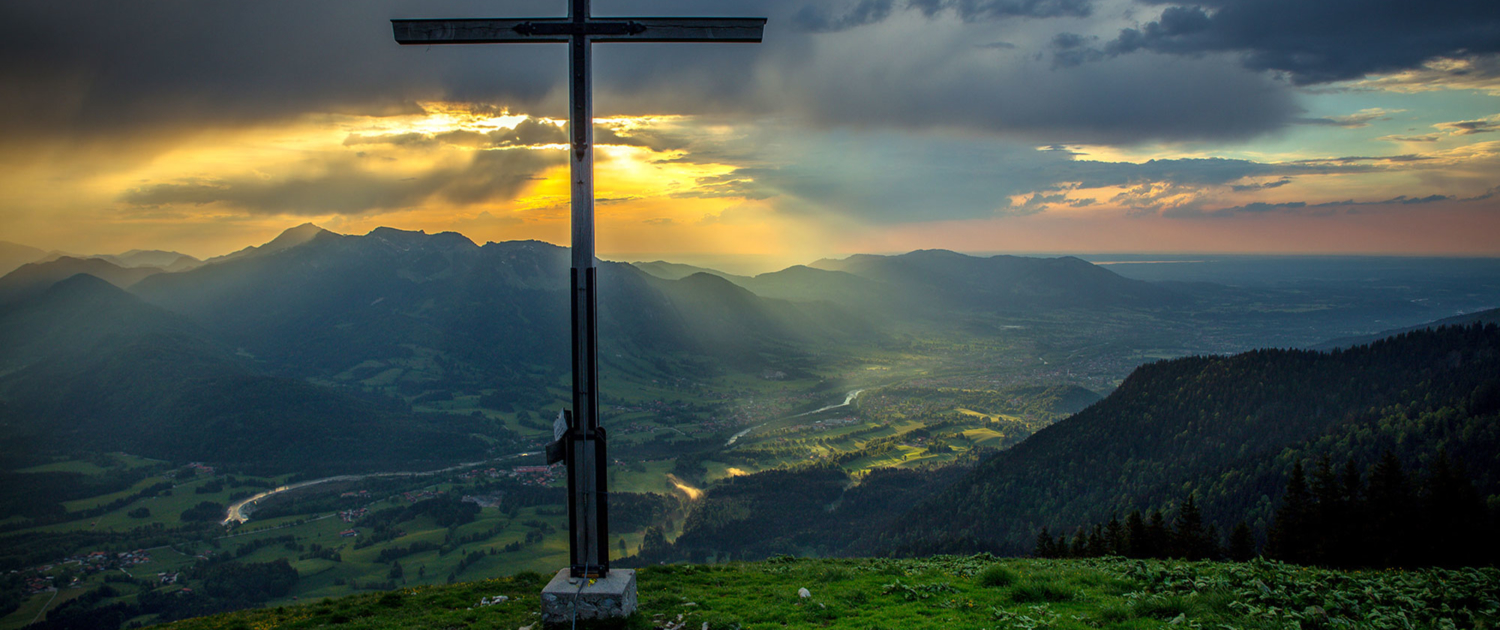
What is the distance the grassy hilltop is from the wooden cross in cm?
186

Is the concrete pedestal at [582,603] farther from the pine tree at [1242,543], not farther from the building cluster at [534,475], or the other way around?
the building cluster at [534,475]

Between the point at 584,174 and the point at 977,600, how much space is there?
10.4 m

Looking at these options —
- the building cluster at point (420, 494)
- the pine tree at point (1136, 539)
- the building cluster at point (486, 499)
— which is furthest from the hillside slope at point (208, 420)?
the pine tree at point (1136, 539)

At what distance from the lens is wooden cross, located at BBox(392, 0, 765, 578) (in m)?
9.57

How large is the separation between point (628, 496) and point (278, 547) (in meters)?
57.4

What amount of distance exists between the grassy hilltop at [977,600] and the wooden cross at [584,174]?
186 centimetres

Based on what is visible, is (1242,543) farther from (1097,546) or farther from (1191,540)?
(1097,546)

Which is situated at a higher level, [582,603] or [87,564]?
[582,603]

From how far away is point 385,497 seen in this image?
128 metres

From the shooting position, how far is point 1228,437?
10062 centimetres

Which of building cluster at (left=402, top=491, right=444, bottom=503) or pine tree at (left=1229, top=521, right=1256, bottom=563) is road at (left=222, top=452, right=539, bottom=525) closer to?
building cluster at (left=402, top=491, right=444, bottom=503)

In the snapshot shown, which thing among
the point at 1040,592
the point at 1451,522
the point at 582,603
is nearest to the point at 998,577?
the point at 1040,592

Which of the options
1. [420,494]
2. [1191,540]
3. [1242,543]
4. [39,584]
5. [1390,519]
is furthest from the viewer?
[420,494]

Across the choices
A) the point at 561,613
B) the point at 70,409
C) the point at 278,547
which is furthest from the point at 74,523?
the point at 561,613
